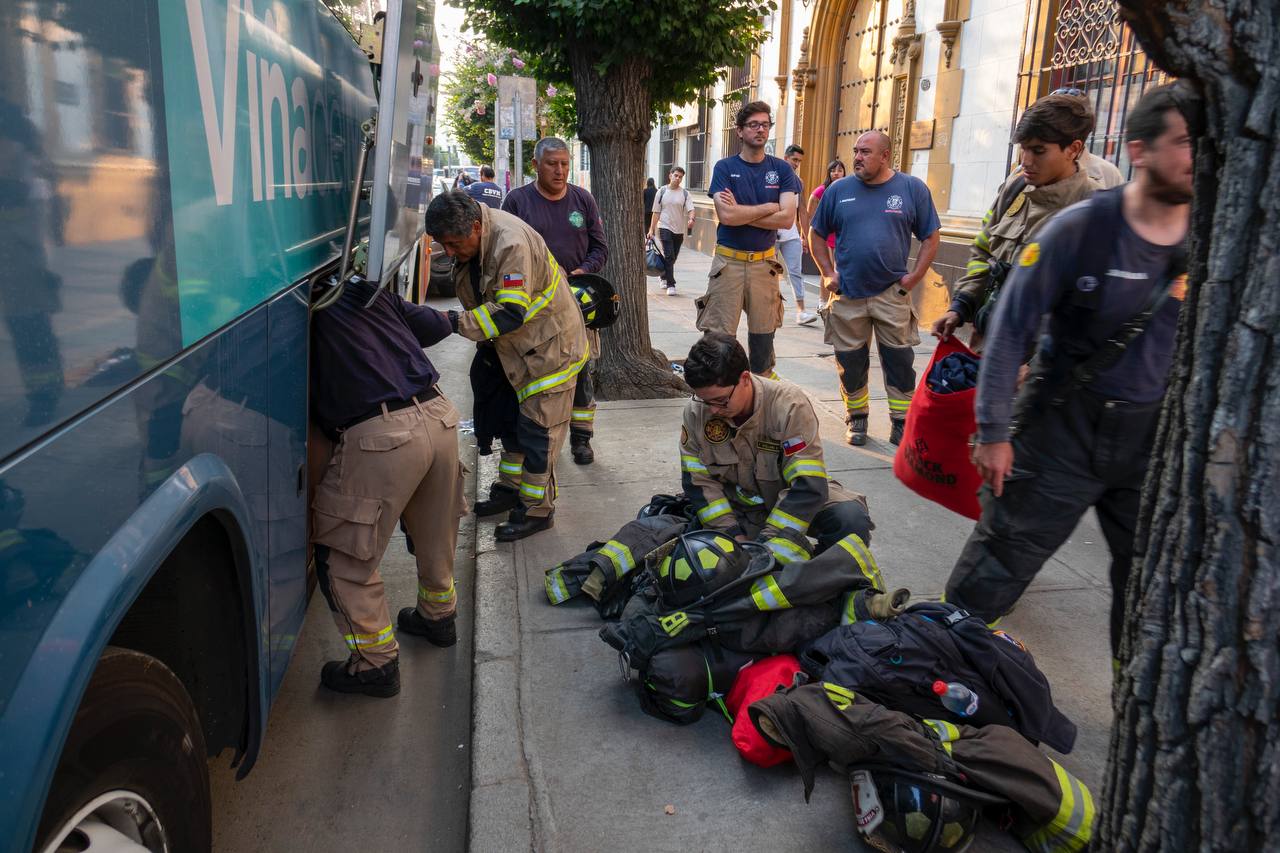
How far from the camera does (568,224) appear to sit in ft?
19.0

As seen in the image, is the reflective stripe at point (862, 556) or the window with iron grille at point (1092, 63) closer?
the reflective stripe at point (862, 556)

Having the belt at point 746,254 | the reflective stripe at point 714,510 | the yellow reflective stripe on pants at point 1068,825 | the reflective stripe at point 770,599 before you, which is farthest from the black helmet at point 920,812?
the belt at point 746,254

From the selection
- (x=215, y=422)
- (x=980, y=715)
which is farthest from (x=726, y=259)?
(x=215, y=422)

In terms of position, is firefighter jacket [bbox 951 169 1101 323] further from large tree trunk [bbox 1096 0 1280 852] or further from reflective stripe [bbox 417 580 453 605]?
large tree trunk [bbox 1096 0 1280 852]

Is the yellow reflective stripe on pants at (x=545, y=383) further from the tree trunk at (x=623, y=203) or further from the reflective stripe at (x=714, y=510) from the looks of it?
the tree trunk at (x=623, y=203)

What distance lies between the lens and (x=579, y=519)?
4.75 meters

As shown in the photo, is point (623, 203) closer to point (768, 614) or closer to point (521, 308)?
point (521, 308)

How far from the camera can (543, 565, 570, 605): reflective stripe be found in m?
3.77

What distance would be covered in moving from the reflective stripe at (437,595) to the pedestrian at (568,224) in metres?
2.10

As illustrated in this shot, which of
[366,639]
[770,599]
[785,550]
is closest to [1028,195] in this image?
[785,550]

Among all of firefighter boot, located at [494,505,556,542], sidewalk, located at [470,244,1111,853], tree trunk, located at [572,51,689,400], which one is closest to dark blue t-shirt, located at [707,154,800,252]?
tree trunk, located at [572,51,689,400]

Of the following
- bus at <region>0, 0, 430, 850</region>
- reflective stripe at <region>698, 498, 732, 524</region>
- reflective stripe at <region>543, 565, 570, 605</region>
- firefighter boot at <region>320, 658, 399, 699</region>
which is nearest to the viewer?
bus at <region>0, 0, 430, 850</region>

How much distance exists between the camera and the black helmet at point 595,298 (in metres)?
5.33

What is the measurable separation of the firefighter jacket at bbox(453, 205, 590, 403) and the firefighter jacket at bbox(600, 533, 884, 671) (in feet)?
5.32
